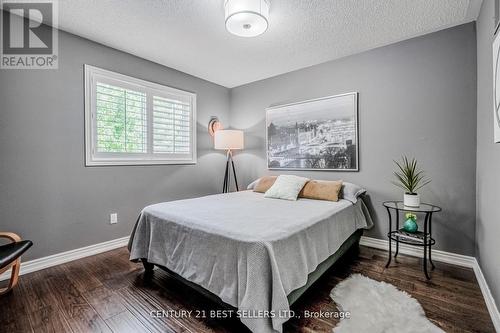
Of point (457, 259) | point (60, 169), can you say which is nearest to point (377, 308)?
point (457, 259)

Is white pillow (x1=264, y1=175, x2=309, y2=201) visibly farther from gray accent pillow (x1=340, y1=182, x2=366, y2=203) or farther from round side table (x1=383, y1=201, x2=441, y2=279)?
round side table (x1=383, y1=201, x2=441, y2=279)

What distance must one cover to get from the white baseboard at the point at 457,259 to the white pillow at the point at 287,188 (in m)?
1.12

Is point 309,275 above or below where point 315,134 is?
below

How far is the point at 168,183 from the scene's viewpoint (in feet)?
11.5

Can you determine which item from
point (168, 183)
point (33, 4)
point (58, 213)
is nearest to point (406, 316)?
point (168, 183)

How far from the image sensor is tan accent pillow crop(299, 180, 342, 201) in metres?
2.73

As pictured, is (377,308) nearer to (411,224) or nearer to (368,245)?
(411,224)

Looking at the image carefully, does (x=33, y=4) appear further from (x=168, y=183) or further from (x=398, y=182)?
(x=398, y=182)

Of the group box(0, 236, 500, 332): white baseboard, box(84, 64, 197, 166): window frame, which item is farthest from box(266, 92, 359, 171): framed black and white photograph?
box(84, 64, 197, 166): window frame

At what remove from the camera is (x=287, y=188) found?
117 inches

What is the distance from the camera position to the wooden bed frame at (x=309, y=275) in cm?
159

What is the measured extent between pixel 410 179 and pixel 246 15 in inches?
90.3

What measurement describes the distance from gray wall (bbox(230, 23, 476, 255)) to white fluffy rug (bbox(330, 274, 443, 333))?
45.4 inches

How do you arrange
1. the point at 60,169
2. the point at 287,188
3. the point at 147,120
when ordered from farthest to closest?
the point at 147,120 → the point at 287,188 → the point at 60,169
